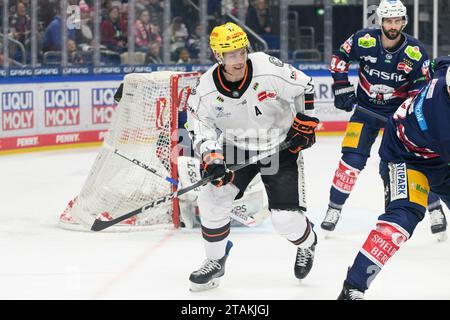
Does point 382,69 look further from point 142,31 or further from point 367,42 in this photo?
point 142,31

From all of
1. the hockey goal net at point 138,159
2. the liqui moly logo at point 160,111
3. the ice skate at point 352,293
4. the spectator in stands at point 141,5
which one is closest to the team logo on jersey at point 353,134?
the hockey goal net at point 138,159

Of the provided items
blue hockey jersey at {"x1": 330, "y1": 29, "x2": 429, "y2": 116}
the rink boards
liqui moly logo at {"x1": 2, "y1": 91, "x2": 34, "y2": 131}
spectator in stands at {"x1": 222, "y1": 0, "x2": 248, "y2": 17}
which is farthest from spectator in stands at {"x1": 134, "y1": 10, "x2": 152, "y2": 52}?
blue hockey jersey at {"x1": 330, "y1": 29, "x2": 429, "y2": 116}

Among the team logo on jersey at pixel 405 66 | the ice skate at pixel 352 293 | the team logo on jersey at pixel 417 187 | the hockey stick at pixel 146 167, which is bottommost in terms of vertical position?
the ice skate at pixel 352 293

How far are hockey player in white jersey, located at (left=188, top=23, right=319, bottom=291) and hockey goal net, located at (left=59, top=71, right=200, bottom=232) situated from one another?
5.35 feet

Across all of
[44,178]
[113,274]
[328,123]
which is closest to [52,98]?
[44,178]

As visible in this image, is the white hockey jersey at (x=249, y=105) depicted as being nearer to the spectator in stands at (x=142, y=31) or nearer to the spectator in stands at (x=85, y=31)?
the spectator in stands at (x=85, y=31)

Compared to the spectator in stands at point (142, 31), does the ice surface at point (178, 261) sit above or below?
below

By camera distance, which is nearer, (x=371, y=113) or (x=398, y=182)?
(x=398, y=182)

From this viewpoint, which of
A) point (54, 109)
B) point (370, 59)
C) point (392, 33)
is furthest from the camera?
point (54, 109)

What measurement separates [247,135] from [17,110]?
6036mm

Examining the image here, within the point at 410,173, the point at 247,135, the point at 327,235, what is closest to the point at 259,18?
the point at 327,235

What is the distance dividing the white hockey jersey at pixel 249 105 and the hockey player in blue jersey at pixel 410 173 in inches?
27.9

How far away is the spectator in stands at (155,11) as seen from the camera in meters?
12.7

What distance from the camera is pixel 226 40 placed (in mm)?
4938
